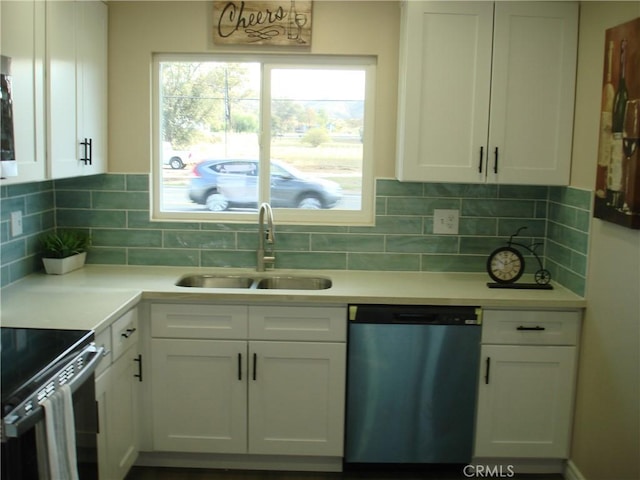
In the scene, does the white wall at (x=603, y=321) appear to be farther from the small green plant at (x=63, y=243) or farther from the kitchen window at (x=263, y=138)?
the small green plant at (x=63, y=243)

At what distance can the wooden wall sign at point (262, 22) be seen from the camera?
10.6ft

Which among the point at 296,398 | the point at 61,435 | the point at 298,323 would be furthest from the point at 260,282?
the point at 61,435

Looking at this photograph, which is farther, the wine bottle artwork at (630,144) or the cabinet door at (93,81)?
the cabinet door at (93,81)

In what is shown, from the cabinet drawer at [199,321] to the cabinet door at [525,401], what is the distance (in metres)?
1.11

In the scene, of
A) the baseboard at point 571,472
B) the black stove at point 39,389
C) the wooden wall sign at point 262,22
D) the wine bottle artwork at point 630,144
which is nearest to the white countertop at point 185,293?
the black stove at point 39,389

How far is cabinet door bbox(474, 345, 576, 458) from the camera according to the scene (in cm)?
296

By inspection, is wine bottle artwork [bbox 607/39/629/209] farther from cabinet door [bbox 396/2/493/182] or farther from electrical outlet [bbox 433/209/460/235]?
electrical outlet [bbox 433/209/460/235]

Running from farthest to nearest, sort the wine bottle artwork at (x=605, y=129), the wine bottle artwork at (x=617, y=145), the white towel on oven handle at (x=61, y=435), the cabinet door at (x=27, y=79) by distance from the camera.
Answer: the wine bottle artwork at (x=605, y=129) < the wine bottle artwork at (x=617, y=145) < the cabinet door at (x=27, y=79) < the white towel on oven handle at (x=61, y=435)

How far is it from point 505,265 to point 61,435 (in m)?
2.14

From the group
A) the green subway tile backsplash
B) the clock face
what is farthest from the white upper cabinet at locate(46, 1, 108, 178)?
the clock face

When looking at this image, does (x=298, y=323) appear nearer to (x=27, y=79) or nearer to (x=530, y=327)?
(x=530, y=327)

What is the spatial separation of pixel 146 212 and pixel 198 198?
0.28 meters

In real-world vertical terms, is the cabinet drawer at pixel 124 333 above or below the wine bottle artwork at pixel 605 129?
below

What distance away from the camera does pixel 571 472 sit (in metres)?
3.01
